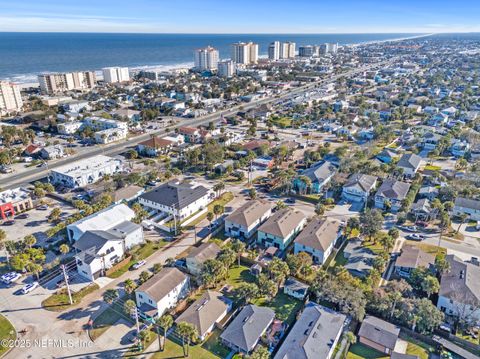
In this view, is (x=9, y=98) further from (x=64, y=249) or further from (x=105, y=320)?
(x=105, y=320)

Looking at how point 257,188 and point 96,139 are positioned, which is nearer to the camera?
point 257,188

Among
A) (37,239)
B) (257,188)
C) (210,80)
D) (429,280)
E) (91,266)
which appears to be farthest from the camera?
(210,80)

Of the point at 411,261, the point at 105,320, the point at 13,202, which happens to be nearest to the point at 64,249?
the point at 105,320

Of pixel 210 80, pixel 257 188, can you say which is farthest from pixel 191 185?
pixel 210 80

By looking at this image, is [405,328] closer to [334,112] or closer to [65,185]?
[65,185]

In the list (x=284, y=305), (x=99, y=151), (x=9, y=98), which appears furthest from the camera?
(x=9, y=98)

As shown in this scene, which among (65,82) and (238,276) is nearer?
(238,276)

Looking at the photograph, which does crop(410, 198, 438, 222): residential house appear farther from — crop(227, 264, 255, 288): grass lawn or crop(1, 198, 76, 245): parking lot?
crop(1, 198, 76, 245): parking lot

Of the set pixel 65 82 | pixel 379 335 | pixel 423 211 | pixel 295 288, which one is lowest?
pixel 379 335

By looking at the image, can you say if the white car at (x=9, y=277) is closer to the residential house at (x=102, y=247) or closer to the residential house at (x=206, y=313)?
the residential house at (x=102, y=247)
